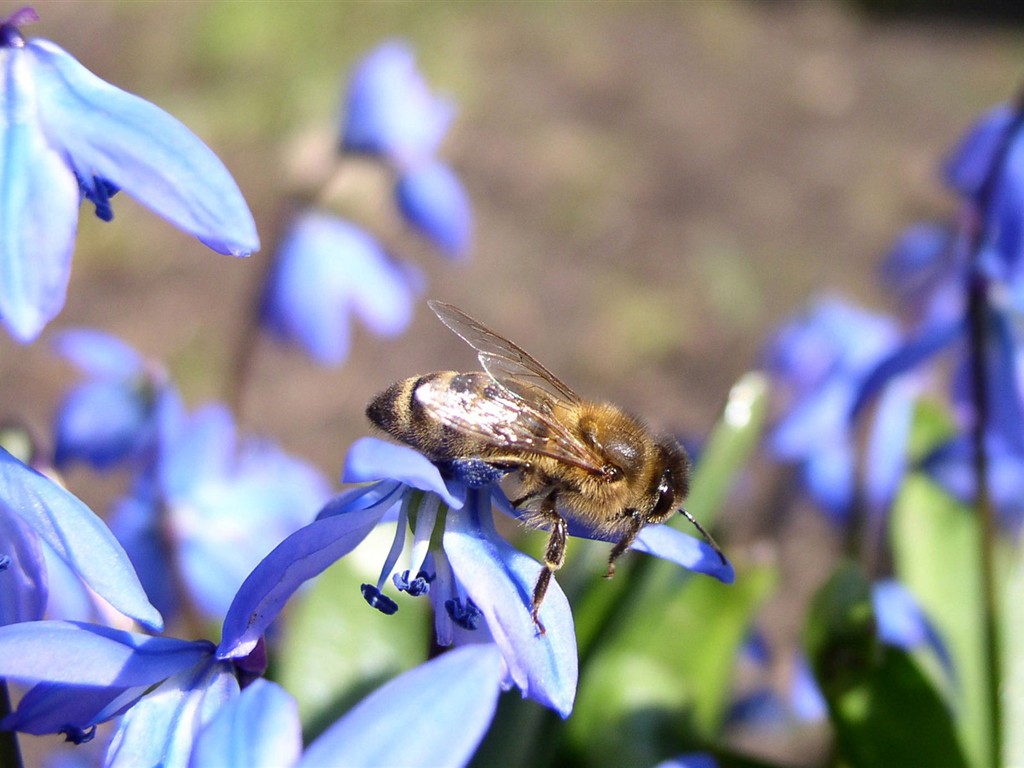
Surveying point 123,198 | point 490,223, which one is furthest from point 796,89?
point 123,198

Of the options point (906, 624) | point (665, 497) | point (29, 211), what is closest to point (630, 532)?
point (665, 497)

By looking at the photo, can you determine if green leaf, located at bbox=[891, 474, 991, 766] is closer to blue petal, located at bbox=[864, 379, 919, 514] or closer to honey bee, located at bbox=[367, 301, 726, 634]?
blue petal, located at bbox=[864, 379, 919, 514]

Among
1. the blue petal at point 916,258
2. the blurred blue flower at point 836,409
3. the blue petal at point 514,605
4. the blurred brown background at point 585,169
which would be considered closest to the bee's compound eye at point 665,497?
the blue petal at point 514,605

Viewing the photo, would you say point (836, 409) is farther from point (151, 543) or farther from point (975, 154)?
point (151, 543)

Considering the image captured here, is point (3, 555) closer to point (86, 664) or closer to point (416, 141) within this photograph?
point (86, 664)

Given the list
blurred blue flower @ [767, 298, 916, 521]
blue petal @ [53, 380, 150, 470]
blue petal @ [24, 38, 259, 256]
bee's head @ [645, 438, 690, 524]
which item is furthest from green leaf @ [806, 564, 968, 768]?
blue petal @ [53, 380, 150, 470]
